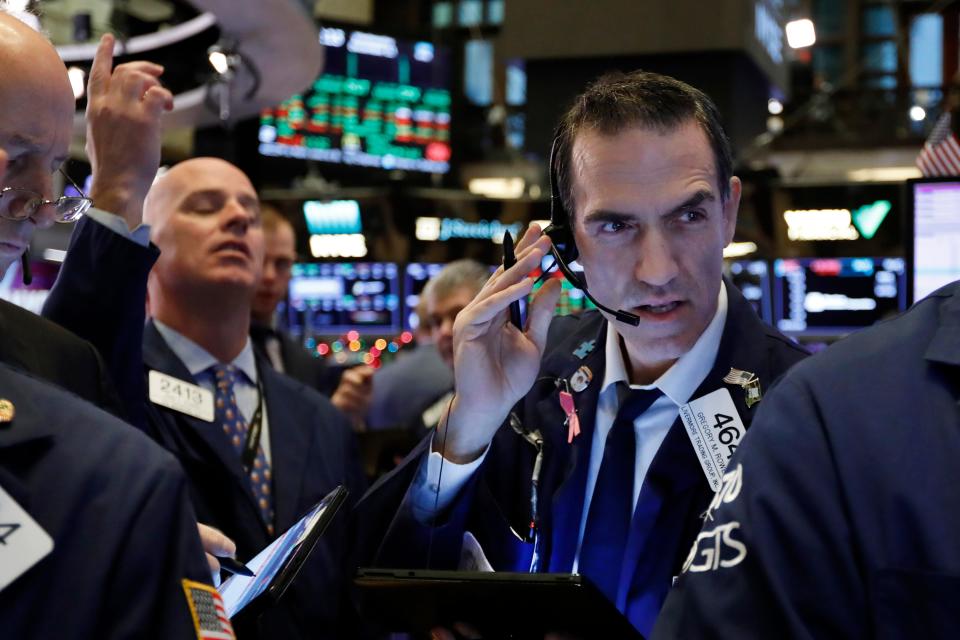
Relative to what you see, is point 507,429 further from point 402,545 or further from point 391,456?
point 391,456

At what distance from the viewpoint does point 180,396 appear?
271 centimetres

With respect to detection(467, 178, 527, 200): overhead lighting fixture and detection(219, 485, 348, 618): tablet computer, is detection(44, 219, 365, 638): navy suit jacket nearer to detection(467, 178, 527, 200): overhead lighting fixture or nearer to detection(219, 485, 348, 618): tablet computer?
detection(219, 485, 348, 618): tablet computer

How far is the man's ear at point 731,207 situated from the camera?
81.4 inches

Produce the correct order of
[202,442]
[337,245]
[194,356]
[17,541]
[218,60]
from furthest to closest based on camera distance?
1. [337,245]
2. [218,60]
3. [194,356]
4. [202,442]
5. [17,541]

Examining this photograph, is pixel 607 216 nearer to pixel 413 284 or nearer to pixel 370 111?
pixel 413 284

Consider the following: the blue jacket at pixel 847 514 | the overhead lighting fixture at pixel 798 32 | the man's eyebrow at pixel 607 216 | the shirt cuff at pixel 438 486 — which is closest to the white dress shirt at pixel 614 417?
the shirt cuff at pixel 438 486

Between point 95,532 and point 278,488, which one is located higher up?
point 95,532

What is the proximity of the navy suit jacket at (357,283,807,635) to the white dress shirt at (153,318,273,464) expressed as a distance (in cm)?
92

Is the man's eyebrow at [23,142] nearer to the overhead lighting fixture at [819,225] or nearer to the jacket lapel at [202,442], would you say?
the jacket lapel at [202,442]

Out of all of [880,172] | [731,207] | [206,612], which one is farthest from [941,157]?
[880,172]

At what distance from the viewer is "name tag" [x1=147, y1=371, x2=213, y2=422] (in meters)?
2.66

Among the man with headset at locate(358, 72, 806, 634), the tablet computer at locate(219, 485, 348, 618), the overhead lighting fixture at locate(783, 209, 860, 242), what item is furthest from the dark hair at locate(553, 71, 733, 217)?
the overhead lighting fixture at locate(783, 209, 860, 242)

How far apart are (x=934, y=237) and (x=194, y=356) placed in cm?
191

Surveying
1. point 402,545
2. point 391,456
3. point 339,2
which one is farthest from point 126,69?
point 339,2
